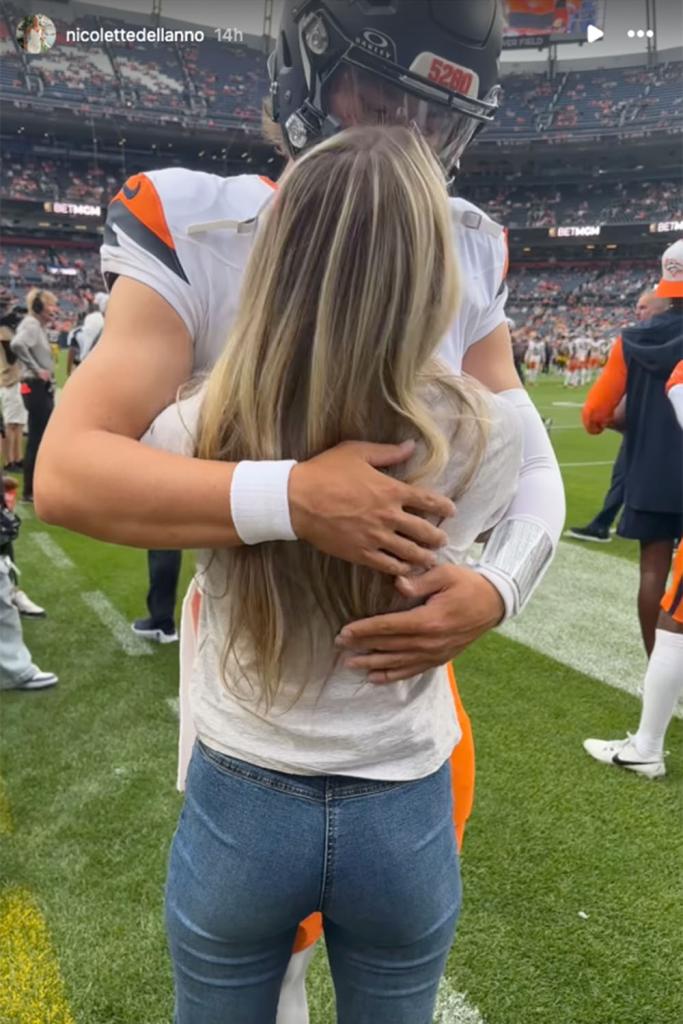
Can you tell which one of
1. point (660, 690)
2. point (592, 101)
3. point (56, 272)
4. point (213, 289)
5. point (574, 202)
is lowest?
point (56, 272)

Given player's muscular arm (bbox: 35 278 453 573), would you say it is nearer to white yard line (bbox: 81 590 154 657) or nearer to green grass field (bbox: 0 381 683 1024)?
green grass field (bbox: 0 381 683 1024)

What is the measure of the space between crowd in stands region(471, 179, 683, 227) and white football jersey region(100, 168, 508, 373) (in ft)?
159

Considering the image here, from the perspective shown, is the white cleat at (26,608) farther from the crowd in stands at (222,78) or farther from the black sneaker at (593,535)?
the crowd in stands at (222,78)

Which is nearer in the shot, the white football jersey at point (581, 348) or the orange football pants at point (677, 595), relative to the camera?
the orange football pants at point (677, 595)

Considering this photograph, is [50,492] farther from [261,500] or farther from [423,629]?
[423,629]

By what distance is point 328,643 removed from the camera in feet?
3.11

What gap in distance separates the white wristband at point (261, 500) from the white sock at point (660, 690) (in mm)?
2665

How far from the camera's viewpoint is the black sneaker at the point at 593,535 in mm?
7086

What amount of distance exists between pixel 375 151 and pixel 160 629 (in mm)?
3944

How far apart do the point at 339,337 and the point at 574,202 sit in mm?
51831

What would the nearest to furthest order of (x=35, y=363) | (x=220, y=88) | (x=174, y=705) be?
(x=174, y=705)
(x=35, y=363)
(x=220, y=88)

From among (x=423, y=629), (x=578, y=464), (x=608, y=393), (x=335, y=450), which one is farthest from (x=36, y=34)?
(x=578, y=464)

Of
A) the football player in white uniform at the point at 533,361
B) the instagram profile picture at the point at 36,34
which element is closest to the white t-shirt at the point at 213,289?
the instagram profile picture at the point at 36,34

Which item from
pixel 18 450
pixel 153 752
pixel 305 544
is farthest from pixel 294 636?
pixel 18 450
